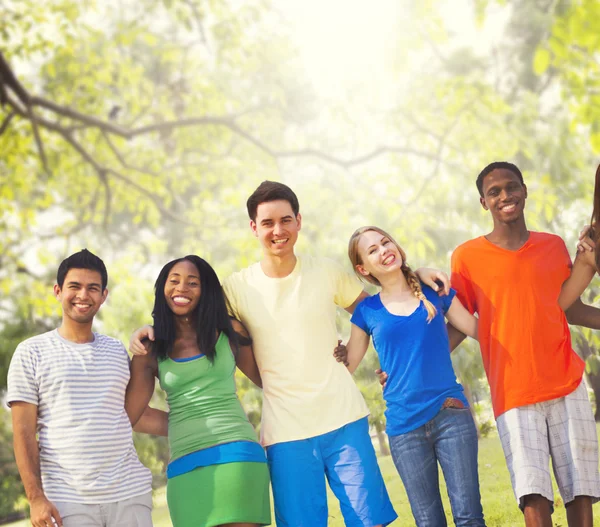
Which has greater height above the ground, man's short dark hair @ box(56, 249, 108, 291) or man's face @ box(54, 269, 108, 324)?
man's short dark hair @ box(56, 249, 108, 291)

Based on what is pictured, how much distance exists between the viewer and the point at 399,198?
7.02 metres

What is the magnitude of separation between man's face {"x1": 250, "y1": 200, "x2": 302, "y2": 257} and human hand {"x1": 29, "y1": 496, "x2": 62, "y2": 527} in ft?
2.84

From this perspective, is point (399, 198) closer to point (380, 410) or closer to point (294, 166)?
point (294, 166)

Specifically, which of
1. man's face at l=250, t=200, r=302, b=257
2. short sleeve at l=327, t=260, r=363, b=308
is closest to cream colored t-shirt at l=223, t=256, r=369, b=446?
short sleeve at l=327, t=260, r=363, b=308

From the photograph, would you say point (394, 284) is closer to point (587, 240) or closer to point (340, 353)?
point (340, 353)

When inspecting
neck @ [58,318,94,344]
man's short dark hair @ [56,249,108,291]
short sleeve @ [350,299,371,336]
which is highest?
man's short dark hair @ [56,249,108,291]

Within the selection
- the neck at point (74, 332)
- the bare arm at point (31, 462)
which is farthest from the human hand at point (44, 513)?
the neck at point (74, 332)

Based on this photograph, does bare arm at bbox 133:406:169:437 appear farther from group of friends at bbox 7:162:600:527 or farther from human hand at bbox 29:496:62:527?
human hand at bbox 29:496:62:527

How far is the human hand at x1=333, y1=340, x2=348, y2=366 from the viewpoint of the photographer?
2.10 metres

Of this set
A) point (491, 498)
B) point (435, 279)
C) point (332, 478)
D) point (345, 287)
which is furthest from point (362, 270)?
point (491, 498)

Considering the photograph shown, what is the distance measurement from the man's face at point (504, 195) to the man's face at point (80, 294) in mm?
1123

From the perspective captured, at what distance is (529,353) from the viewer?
6.70 ft

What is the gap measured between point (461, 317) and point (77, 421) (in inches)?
42.2

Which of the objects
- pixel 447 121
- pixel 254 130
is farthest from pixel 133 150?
pixel 447 121
